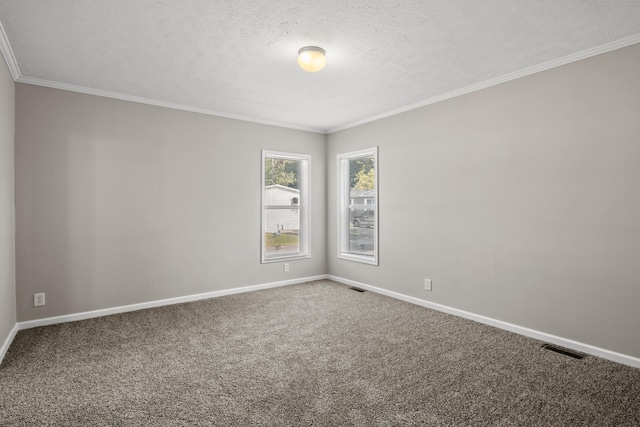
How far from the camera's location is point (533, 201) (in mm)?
3271

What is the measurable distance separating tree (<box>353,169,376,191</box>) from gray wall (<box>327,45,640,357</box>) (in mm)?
473

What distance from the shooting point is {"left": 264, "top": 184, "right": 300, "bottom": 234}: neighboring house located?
535 centimetres

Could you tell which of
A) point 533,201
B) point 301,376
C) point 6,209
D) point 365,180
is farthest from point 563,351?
point 6,209

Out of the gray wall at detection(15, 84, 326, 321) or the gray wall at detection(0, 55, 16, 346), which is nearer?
the gray wall at detection(0, 55, 16, 346)

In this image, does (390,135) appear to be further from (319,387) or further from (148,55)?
(319,387)

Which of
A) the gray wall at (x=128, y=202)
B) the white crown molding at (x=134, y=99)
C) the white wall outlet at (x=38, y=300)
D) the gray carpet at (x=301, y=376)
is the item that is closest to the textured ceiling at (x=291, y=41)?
the white crown molding at (x=134, y=99)

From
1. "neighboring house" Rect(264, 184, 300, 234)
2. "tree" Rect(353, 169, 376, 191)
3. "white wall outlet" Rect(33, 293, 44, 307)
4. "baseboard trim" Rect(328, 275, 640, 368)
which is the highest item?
"tree" Rect(353, 169, 376, 191)

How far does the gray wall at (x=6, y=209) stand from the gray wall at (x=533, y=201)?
13.2 ft

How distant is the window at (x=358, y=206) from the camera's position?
16.6ft

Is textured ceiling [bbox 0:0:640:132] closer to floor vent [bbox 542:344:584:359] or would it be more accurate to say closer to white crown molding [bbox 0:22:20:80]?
white crown molding [bbox 0:22:20:80]

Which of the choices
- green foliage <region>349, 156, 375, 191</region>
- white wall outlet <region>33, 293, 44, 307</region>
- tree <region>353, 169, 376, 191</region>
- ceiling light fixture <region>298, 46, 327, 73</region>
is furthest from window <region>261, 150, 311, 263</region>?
white wall outlet <region>33, 293, 44, 307</region>

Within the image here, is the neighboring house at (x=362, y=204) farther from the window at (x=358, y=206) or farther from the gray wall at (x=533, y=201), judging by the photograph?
the gray wall at (x=533, y=201)

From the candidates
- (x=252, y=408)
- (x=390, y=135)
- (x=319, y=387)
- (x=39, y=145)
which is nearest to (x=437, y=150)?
(x=390, y=135)

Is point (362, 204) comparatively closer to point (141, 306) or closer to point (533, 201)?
point (533, 201)
